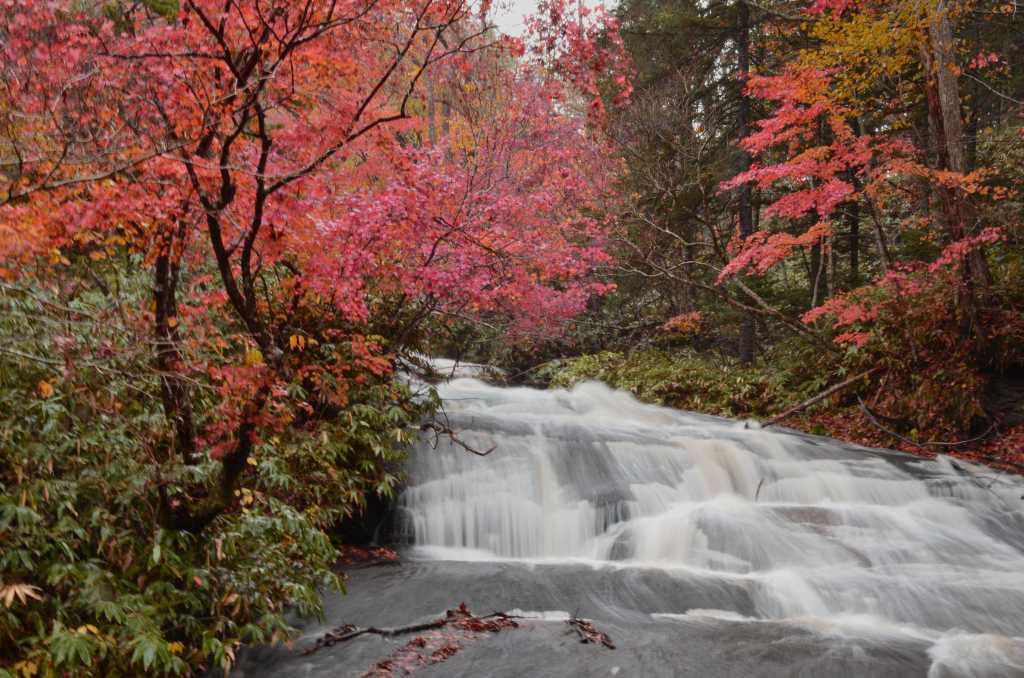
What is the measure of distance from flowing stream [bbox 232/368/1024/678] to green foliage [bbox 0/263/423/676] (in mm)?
586

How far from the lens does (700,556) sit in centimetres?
645

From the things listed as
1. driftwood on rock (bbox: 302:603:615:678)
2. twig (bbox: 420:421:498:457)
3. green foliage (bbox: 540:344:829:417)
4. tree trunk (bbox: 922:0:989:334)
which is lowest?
driftwood on rock (bbox: 302:603:615:678)

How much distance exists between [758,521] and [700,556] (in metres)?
0.96

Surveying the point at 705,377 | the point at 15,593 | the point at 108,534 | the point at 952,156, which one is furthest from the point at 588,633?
the point at 705,377

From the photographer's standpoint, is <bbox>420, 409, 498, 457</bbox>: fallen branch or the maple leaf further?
<bbox>420, 409, 498, 457</bbox>: fallen branch

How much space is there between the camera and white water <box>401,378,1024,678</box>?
5262mm

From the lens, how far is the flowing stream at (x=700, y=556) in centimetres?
449

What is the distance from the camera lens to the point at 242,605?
4125 mm

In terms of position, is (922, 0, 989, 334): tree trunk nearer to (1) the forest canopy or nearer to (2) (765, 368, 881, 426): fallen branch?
(1) the forest canopy

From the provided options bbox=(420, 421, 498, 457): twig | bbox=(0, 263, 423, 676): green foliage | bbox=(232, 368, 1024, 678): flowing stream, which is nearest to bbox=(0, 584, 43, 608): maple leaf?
bbox=(0, 263, 423, 676): green foliage

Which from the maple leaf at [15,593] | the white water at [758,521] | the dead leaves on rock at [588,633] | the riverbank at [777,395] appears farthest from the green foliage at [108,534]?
the riverbank at [777,395]

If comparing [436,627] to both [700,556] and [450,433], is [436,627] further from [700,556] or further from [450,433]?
[700,556]

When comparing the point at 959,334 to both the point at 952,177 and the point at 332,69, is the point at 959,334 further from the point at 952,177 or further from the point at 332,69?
the point at 332,69

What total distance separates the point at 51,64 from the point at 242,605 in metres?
4.43
